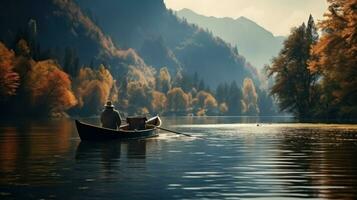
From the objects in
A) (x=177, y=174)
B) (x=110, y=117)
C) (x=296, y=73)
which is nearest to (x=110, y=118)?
(x=110, y=117)

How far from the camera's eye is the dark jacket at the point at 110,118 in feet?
151

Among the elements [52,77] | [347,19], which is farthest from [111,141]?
[52,77]

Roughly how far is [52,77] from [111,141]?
103m

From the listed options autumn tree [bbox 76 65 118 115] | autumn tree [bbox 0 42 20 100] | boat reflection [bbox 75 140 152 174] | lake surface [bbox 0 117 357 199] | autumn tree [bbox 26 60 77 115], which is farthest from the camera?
autumn tree [bbox 76 65 118 115]

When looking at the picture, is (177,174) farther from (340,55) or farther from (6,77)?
(6,77)

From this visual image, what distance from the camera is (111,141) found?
4628 cm

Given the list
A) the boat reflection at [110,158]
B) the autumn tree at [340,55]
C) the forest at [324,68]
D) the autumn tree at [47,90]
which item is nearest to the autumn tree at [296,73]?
the forest at [324,68]

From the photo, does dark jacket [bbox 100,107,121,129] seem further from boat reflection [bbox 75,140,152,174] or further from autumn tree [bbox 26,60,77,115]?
autumn tree [bbox 26,60,77,115]

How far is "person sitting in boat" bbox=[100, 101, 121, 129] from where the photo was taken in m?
45.9

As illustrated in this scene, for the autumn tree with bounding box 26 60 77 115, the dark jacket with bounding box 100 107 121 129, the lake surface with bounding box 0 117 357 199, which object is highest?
the autumn tree with bounding box 26 60 77 115

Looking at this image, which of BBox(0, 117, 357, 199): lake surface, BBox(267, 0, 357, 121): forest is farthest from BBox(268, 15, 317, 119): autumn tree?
BBox(0, 117, 357, 199): lake surface

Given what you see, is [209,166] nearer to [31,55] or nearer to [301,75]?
[301,75]

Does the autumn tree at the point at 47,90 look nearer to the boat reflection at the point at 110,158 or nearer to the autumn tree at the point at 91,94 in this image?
the autumn tree at the point at 91,94

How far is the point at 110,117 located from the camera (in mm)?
46062
